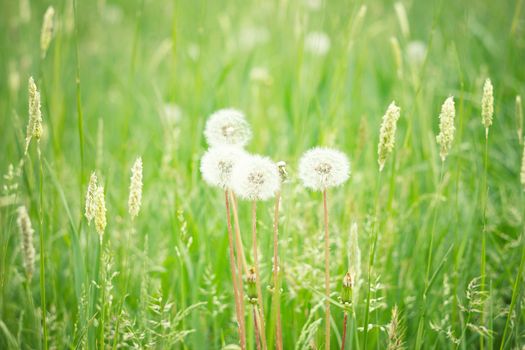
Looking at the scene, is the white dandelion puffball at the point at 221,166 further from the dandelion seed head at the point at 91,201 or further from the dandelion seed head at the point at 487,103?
the dandelion seed head at the point at 487,103

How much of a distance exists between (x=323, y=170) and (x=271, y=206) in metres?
0.78

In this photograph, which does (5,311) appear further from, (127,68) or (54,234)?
(127,68)

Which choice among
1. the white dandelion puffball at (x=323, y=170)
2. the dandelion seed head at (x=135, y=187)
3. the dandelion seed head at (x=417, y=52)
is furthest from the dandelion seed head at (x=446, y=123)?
the dandelion seed head at (x=417, y=52)

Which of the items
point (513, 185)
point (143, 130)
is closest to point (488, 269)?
point (513, 185)

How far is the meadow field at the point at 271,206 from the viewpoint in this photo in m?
1.19

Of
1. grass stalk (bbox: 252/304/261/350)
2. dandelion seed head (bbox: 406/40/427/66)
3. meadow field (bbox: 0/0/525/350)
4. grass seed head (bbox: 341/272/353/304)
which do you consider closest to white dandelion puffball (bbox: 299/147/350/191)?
meadow field (bbox: 0/0/525/350)

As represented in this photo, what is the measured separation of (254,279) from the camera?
1087mm

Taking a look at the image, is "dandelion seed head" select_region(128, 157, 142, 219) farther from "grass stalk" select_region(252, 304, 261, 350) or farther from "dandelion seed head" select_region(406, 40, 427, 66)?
"dandelion seed head" select_region(406, 40, 427, 66)

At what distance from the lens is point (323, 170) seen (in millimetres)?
1204

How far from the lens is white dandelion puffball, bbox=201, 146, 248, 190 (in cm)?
116

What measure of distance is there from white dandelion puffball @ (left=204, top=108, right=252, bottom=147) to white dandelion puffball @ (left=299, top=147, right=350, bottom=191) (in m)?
0.22

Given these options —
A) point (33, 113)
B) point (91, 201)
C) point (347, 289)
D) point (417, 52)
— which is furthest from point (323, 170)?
point (417, 52)

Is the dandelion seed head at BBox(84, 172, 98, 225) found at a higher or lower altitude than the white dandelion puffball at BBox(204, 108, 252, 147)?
lower

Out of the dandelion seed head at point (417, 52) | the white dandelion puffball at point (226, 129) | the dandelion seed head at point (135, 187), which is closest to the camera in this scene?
the dandelion seed head at point (135, 187)
